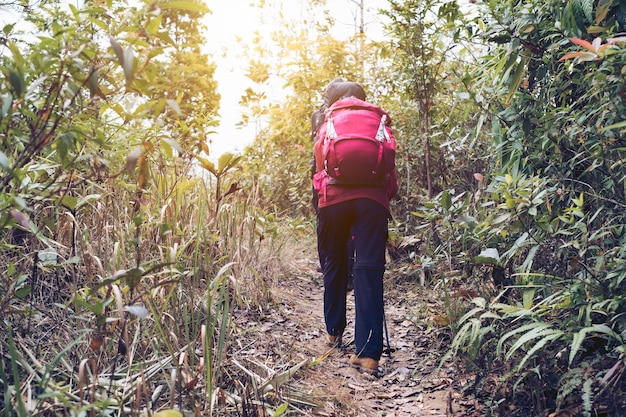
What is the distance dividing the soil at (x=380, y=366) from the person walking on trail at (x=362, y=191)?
236 millimetres

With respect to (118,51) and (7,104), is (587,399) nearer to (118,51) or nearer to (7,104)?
(118,51)

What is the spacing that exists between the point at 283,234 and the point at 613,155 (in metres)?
4.94

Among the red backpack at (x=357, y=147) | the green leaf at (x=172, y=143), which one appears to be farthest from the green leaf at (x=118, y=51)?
the red backpack at (x=357, y=147)

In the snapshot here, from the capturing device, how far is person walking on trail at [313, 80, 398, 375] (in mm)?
4234

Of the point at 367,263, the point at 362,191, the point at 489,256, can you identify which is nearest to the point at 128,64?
the point at 489,256

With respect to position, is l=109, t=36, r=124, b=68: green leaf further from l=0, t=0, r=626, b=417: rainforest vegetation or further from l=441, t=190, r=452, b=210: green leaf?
l=441, t=190, r=452, b=210: green leaf

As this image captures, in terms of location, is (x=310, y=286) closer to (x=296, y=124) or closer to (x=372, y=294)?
(x=372, y=294)

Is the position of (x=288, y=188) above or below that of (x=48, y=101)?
below

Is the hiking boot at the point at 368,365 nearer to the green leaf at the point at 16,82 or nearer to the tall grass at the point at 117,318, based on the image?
the tall grass at the point at 117,318

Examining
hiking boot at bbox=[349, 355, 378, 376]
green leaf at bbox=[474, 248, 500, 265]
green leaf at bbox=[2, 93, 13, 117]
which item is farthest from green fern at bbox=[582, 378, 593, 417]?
green leaf at bbox=[2, 93, 13, 117]

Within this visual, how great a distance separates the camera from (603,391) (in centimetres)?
265

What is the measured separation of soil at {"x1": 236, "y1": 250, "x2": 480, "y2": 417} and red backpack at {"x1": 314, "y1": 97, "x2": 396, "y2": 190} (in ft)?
3.94

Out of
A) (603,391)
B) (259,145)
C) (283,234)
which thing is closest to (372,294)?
(603,391)

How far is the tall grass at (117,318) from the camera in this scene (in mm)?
2400
